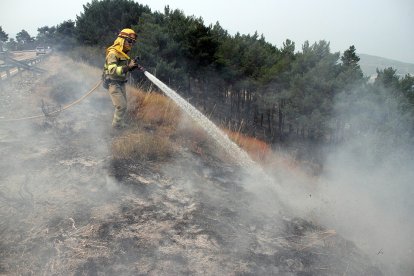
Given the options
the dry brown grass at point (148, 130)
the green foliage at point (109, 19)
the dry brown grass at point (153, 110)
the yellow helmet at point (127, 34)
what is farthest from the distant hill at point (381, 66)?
the yellow helmet at point (127, 34)

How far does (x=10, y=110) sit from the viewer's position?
274 inches

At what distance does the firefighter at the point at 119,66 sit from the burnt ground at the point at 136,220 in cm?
69

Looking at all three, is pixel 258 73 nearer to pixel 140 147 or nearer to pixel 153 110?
pixel 153 110

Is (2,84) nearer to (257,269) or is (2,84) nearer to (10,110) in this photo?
(10,110)

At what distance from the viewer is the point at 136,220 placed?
3.92 meters

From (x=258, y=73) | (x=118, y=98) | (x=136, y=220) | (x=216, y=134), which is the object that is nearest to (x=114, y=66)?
(x=118, y=98)

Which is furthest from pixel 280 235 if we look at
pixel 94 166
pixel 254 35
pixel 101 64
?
pixel 254 35

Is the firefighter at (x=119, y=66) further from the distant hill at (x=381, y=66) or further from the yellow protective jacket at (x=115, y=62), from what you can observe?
the distant hill at (x=381, y=66)

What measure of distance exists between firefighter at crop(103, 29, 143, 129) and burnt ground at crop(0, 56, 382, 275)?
69cm

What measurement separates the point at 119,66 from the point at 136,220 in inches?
119

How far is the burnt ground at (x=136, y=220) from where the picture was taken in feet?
10.7

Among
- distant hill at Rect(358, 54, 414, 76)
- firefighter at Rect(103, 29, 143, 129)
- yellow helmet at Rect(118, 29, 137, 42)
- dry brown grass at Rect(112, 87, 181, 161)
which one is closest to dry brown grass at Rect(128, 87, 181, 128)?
dry brown grass at Rect(112, 87, 181, 161)

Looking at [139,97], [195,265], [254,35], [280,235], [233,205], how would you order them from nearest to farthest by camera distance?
[195,265] < [280,235] < [233,205] < [139,97] < [254,35]

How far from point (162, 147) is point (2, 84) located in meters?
5.84
